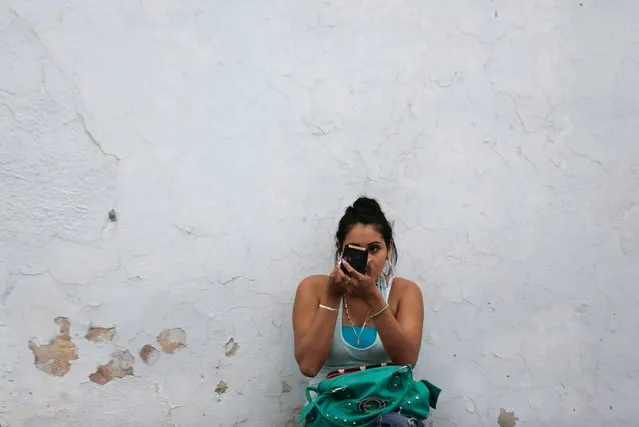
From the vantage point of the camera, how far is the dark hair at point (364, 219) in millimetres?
2979

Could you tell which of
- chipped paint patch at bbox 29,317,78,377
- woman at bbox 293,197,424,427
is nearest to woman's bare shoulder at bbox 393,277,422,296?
woman at bbox 293,197,424,427

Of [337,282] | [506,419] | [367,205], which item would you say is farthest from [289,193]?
[506,419]

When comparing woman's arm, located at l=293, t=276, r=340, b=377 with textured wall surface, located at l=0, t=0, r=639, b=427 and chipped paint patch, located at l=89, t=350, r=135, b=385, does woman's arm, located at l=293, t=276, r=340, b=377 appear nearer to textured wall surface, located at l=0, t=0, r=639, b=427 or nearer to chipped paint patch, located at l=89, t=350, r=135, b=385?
textured wall surface, located at l=0, t=0, r=639, b=427

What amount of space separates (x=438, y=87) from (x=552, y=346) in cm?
128

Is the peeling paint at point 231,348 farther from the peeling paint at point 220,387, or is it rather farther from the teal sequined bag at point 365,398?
the teal sequined bag at point 365,398

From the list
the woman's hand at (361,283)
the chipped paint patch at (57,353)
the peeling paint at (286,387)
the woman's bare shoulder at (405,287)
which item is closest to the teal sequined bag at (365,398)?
the woman's hand at (361,283)

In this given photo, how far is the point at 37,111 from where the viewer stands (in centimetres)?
297

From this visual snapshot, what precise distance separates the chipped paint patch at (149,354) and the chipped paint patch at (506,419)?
5.08 feet

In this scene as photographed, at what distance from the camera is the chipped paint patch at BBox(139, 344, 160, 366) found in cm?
307

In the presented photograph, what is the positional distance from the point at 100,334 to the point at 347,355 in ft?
3.32

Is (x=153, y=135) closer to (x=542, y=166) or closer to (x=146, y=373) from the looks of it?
(x=146, y=373)

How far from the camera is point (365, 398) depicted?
2611 millimetres

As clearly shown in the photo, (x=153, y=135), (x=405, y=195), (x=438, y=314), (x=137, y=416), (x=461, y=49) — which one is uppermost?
(x=461, y=49)

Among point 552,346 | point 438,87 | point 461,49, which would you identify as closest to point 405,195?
point 438,87
